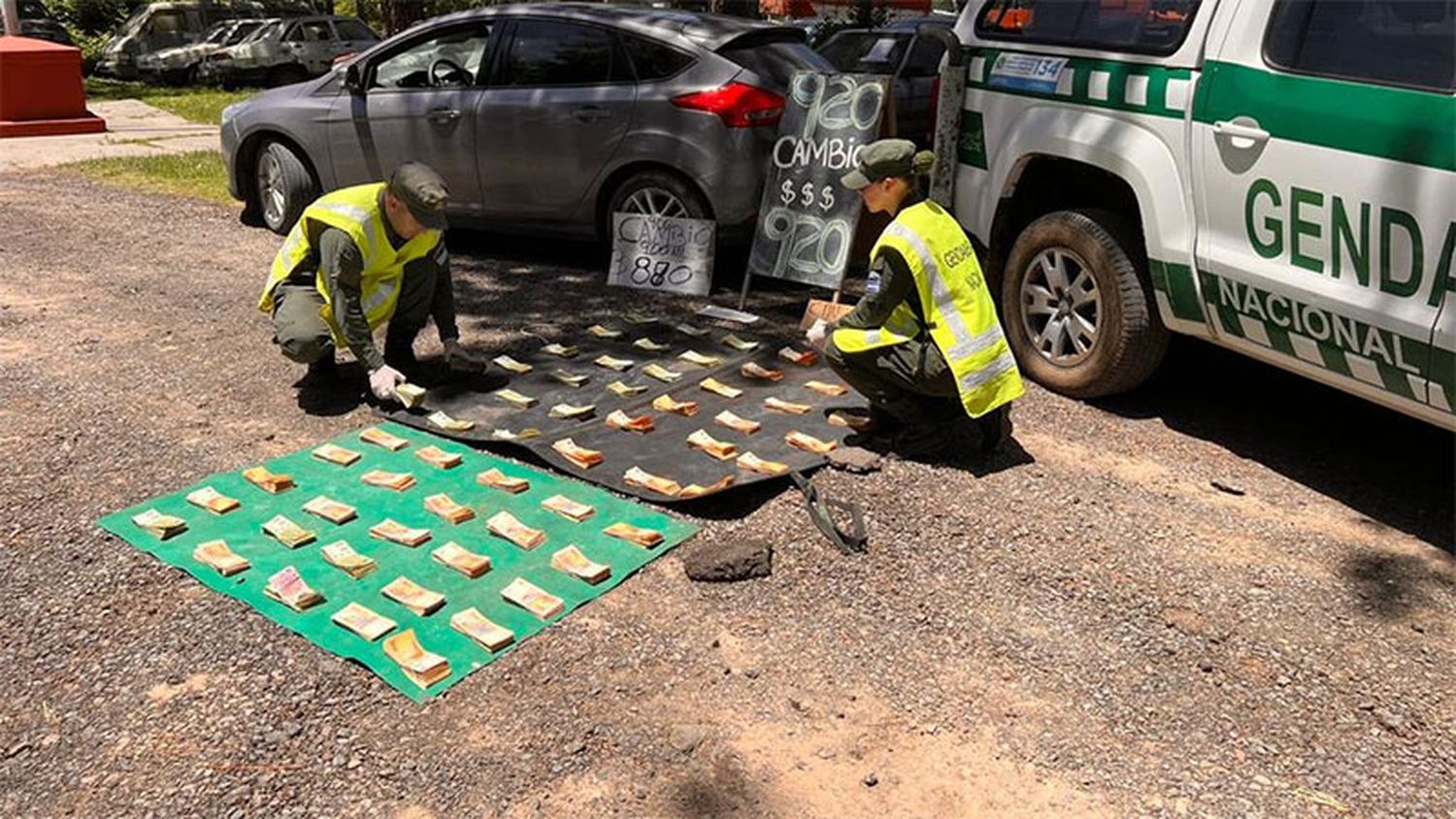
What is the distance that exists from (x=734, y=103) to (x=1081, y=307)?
251 cm

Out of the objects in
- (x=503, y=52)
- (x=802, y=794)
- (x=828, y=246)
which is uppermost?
(x=503, y=52)

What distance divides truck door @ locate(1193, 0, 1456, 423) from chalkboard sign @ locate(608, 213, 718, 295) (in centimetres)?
317

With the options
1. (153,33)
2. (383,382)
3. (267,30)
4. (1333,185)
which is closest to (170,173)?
(383,382)

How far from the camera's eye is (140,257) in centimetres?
785

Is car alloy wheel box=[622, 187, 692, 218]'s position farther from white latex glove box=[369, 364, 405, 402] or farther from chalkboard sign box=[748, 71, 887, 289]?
white latex glove box=[369, 364, 405, 402]

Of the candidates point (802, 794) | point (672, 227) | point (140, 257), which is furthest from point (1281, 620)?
point (140, 257)

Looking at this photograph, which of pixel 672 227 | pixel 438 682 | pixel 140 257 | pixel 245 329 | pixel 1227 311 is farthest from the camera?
pixel 140 257

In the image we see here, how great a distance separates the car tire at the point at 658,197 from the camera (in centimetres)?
699

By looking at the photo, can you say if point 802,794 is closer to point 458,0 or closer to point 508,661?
point 508,661

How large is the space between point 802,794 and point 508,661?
97 cm

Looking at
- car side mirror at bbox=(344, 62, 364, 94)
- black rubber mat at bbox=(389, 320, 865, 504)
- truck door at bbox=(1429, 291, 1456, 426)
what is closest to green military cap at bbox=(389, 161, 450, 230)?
black rubber mat at bbox=(389, 320, 865, 504)

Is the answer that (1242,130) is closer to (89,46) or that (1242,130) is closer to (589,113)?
(589,113)

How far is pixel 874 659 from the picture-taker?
10.9 feet

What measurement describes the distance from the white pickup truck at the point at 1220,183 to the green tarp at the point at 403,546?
2275 millimetres
